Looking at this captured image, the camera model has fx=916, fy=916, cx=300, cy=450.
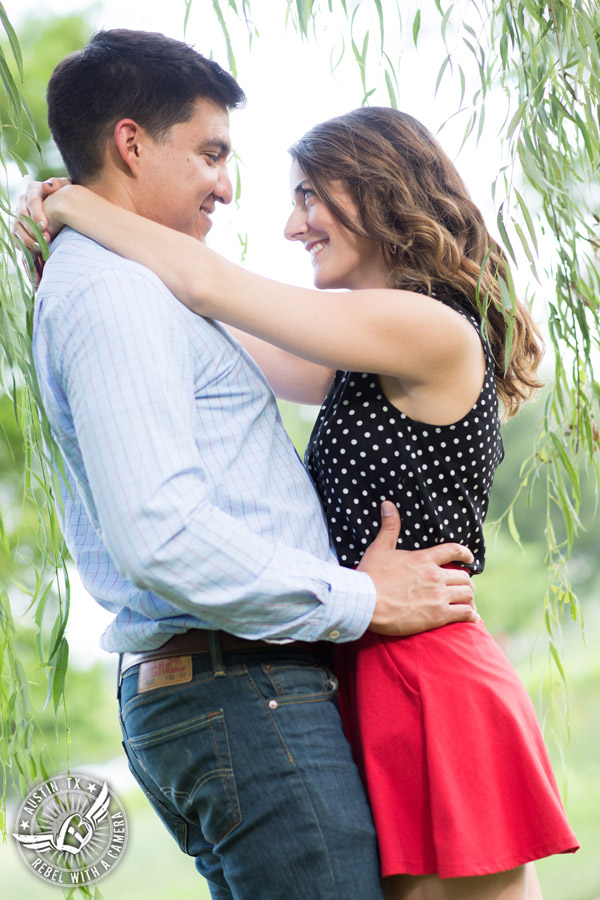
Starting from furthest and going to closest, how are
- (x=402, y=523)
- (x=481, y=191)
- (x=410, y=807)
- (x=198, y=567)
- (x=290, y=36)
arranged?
(x=290, y=36)
(x=481, y=191)
(x=402, y=523)
(x=410, y=807)
(x=198, y=567)

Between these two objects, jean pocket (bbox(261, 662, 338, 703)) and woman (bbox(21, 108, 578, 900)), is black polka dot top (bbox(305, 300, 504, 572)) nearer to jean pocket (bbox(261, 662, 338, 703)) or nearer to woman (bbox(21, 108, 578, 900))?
woman (bbox(21, 108, 578, 900))

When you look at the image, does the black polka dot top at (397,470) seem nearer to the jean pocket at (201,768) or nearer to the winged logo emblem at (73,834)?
the jean pocket at (201,768)

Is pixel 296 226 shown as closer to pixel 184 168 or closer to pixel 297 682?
pixel 184 168

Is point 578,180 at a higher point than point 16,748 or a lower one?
higher

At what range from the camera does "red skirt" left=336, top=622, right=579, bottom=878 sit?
1.10m

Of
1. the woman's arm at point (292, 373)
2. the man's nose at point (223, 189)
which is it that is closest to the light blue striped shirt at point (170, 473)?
the man's nose at point (223, 189)

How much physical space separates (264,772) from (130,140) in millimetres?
832

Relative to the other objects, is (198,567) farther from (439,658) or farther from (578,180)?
(578,180)

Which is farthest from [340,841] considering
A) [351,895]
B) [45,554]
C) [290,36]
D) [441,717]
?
[290,36]

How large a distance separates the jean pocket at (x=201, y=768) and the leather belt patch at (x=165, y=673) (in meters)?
0.05

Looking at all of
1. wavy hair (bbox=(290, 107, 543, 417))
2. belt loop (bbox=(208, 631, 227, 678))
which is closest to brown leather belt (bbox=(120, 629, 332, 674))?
belt loop (bbox=(208, 631, 227, 678))

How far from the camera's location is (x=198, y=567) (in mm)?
956

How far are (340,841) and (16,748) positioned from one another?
18.0 inches

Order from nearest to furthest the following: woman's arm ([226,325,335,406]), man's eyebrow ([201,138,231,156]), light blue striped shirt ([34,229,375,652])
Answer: light blue striped shirt ([34,229,375,652]) < man's eyebrow ([201,138,231,156]) < woman's arm ([226,325,335,406])
